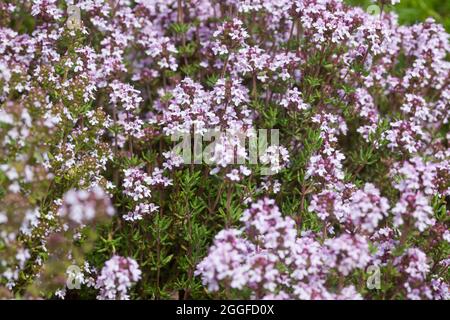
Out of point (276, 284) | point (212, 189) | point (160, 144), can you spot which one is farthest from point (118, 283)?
point (160, 144)

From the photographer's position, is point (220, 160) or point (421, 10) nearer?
point (220, 160)

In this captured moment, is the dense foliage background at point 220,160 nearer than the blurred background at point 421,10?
Yes

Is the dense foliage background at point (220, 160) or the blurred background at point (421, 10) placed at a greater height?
the blurred background at point (421, 10)

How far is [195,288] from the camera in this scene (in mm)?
4121

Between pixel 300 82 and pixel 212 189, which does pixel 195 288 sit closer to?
pixel 212 189

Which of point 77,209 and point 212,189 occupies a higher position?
point 212,189

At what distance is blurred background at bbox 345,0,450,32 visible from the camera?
7.39 m

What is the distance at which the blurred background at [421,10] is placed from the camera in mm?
7395

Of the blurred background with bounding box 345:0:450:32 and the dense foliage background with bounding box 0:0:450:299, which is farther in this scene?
the blurred background with bounding box 345:0:450:32

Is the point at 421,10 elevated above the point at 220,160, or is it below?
above

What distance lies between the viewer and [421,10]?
768 cm

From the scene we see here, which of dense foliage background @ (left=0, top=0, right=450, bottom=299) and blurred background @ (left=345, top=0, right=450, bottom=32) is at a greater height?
blurred background @ (left=345, top=0, right=450, bottom=32)
